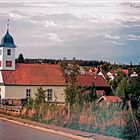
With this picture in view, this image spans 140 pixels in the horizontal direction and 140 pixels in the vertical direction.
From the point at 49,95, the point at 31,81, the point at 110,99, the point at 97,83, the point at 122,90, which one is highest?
the point at 31,81

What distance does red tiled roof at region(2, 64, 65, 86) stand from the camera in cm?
2075

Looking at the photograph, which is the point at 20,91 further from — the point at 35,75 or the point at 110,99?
the point at 110,99

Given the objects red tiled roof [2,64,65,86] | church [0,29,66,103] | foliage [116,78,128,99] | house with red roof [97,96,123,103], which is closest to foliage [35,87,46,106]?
church [0,29,66,103]

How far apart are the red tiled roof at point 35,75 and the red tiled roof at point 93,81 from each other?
1.32 m

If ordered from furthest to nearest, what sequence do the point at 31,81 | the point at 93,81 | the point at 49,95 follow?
the point at 31,81 < the point at 49,95 < the point at 93,81

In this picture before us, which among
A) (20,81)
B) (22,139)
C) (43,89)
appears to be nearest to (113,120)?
(22,139)

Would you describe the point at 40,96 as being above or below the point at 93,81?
below

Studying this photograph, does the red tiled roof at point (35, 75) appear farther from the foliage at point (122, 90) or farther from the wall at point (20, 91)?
the foliage at point (122, 90)

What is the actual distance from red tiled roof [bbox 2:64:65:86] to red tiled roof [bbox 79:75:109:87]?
51.9 inches

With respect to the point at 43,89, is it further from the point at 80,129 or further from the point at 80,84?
the point at 80,129

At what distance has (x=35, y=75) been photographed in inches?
857

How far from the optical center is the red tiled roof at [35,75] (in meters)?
20.8

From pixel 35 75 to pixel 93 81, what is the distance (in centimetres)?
321

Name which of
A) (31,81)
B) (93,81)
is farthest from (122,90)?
(31,81)
